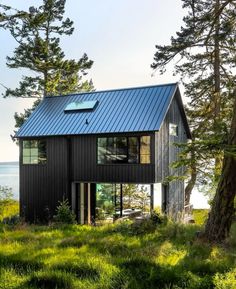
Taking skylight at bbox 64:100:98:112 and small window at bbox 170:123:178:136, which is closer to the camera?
small window at bbox 170:123:178:136

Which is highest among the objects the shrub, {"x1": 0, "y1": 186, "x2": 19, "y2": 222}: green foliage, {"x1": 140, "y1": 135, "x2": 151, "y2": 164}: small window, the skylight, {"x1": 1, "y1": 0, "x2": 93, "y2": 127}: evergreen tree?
{"x1": 1, "y1": 0, "x2": 93, "y2": 127}: evergreen tree

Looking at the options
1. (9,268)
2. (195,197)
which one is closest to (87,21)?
(9,268)

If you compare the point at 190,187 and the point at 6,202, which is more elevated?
the point at 190,187

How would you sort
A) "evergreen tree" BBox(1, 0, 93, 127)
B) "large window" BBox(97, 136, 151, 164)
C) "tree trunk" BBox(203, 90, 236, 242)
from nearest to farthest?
1. "tree trunk" BBox(203, 90, 236, 242)
2. "large window" BBox(97, 136, 151, 164)
3. "evergreen tree" BBox(1, 0, 93, 127)

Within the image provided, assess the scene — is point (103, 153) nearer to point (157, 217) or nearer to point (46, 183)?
point (46, 183)

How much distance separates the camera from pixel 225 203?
9.94 meters

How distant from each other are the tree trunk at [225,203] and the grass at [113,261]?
372 mm

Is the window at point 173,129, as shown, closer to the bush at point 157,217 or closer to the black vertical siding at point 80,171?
the black vertical siding at point 80,171

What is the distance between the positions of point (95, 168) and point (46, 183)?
3266 mm

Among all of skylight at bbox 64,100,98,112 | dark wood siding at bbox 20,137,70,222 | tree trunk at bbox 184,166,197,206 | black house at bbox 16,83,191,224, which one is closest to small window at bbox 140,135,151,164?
black house at bbox 16,83,191,224

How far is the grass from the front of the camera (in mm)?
5848

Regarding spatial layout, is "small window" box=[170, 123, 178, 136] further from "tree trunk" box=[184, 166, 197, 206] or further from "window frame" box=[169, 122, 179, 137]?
"tree trunk" box=[184, 166, 197, 206]

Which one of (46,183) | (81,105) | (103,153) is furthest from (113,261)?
(81,105)

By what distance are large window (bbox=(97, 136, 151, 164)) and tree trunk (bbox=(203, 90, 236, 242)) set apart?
7908mm
